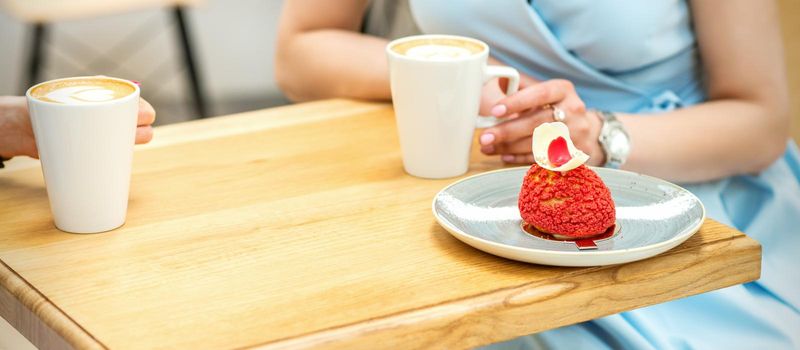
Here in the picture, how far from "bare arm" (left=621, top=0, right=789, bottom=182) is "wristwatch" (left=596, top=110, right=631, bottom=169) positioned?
0.03 m

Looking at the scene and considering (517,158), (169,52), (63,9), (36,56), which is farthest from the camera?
(169,52)

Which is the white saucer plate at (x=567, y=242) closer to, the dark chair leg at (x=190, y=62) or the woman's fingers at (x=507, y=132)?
the woman's fingers at (x=507, y=132)

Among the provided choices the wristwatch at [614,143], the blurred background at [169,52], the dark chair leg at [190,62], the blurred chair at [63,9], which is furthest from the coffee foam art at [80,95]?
the blurred background at [169,52]

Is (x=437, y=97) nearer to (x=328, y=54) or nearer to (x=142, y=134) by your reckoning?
(x=142, y=134)

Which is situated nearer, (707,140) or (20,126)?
(20,126)

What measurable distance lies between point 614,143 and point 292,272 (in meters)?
0.46

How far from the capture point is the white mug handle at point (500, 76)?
0.96 meters

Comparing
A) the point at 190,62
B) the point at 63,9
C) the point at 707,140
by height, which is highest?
the point at 707,140

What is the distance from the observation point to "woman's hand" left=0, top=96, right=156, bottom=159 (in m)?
0.89

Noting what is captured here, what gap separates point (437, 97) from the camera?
925mm

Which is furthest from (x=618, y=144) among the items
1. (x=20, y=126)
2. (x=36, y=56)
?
(x=36, y=56)

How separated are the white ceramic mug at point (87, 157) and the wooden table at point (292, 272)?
19 millimetres

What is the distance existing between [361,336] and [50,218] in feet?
1.15

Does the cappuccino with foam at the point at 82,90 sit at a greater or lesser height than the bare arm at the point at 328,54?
greater
